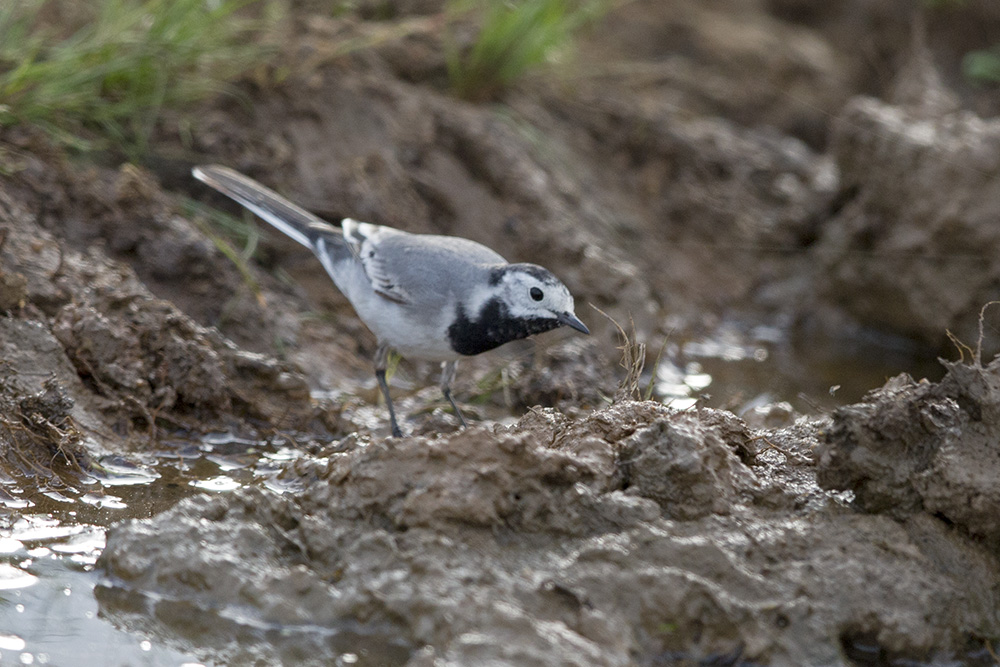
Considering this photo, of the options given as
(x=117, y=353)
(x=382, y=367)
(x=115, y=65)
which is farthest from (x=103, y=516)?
(x=115, y=65)

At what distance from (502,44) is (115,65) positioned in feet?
10.3

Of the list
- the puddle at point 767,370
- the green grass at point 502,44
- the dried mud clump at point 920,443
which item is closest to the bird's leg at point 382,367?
the puddle at point 767,370

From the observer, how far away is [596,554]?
12.2 ft

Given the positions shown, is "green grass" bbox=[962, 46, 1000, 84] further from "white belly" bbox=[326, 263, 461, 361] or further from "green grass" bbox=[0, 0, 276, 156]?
"white belly" bbox=[326, 263, 461, 361]

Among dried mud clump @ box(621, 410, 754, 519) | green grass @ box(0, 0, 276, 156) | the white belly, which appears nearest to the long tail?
the white belly

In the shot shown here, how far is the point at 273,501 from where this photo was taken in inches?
157

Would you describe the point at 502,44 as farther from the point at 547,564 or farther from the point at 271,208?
the point at 547,564

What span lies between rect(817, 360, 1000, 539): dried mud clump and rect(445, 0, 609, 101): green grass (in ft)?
18.2

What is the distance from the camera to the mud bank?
3537 millimetres

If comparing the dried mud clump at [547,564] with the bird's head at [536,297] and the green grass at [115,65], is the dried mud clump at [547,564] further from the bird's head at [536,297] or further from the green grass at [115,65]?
the green grass at [115,65]

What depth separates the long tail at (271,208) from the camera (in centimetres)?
677

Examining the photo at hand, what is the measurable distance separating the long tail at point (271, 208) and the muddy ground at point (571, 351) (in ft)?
1.27

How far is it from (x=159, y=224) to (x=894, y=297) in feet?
19.7

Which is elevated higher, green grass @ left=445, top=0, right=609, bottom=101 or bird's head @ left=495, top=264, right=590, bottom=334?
green grass @ left=445, top=0, right=609, bottom=101
